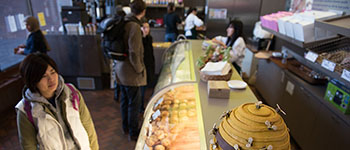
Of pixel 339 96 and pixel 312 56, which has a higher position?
pixel 312 56

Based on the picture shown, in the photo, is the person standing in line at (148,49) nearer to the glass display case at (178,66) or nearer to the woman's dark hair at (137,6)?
the glass display case at (178,66)

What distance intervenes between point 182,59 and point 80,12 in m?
2.88

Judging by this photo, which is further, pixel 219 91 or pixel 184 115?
pixel 184 115

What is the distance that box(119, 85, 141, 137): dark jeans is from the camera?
122 inches

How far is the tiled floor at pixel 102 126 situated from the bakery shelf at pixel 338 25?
1.90m

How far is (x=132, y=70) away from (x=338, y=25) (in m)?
2.42

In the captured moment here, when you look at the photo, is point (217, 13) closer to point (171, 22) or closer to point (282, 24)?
point (171, 22)

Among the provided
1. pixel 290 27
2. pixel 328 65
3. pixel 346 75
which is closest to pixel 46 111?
pixel 346 75

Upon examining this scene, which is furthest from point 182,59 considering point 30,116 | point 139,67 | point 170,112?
point 30,116

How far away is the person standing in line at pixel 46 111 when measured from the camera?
4.96ft

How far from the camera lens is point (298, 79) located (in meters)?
3.30

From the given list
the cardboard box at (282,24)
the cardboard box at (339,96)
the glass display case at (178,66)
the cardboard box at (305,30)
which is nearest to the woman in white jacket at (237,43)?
the cardboard box at (282,24)

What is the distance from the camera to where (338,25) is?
6.75 feet

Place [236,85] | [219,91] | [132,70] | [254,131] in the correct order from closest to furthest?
1. [254,131]
2. [219,91]
3. [236,85]
4. [132,70]
